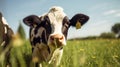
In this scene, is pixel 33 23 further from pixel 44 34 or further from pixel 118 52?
pixel 118 52

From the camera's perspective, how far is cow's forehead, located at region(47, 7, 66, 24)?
2314 mm

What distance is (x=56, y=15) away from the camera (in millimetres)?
2389

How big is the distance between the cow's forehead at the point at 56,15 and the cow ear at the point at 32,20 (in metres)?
0.11

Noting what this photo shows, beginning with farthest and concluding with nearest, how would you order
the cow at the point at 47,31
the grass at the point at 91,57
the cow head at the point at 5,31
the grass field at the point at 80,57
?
the cow head at the point at 5,31 → the cow at the point at 47,31 → the grass at the point at 91,57 → the grass field at the point at 80,57

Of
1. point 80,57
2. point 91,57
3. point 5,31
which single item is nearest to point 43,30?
point 5,31

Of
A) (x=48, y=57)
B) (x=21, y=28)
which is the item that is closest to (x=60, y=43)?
(x=48, y=57)

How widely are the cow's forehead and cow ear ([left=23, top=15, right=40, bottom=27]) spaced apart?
0.11 meters

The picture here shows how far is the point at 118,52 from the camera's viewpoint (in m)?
2.56

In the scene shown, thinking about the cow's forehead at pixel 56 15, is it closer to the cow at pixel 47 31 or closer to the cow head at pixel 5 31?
the cow at pixel 47 31

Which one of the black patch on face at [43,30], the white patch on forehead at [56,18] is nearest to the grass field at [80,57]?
the black patch on face at [43,30]

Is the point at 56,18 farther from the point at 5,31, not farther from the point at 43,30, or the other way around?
the point at 5,31

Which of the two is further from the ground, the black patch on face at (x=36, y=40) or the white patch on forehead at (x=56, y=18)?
the white patch on forehead at (x=56, y=18)

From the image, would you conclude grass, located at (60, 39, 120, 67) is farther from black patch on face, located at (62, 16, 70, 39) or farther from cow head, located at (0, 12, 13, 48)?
cow head, located at (0, 12, 13, 48)

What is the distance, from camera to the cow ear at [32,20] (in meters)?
2.34
